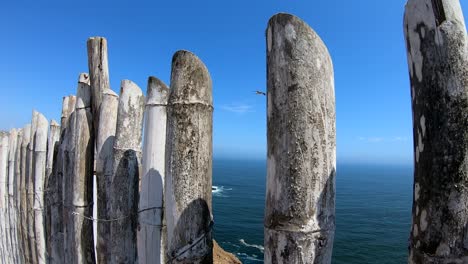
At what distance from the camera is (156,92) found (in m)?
3.24

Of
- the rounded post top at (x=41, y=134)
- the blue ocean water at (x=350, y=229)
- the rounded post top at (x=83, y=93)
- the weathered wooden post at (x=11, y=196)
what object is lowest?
the blue ocean water at (x=350, y=229)

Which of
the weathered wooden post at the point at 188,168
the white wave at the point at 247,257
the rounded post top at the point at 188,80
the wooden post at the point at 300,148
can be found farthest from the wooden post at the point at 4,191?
the white wave at the point at 247,257

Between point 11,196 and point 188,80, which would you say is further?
point 11,196

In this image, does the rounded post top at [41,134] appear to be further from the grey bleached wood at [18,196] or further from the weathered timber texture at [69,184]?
the weathered timber texture at [69,184]

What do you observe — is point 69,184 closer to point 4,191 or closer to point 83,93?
point 83,93

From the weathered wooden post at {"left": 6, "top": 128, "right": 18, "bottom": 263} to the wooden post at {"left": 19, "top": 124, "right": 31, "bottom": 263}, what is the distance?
83 cm

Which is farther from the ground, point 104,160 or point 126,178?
point 104,160

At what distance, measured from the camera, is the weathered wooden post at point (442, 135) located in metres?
1.45

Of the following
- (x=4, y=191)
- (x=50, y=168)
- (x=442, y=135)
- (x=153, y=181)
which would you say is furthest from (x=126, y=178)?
(x=4, y=191)

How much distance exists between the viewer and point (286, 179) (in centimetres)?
177

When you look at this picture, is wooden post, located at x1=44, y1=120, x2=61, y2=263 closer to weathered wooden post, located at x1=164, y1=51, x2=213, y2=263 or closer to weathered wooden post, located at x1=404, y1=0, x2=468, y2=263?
weathered wooden post, located at x1=164, y1=51, x2=213, y2=263

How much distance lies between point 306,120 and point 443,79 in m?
0.65

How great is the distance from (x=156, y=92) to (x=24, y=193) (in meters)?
5.62

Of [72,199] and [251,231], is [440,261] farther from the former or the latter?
[251,231]
